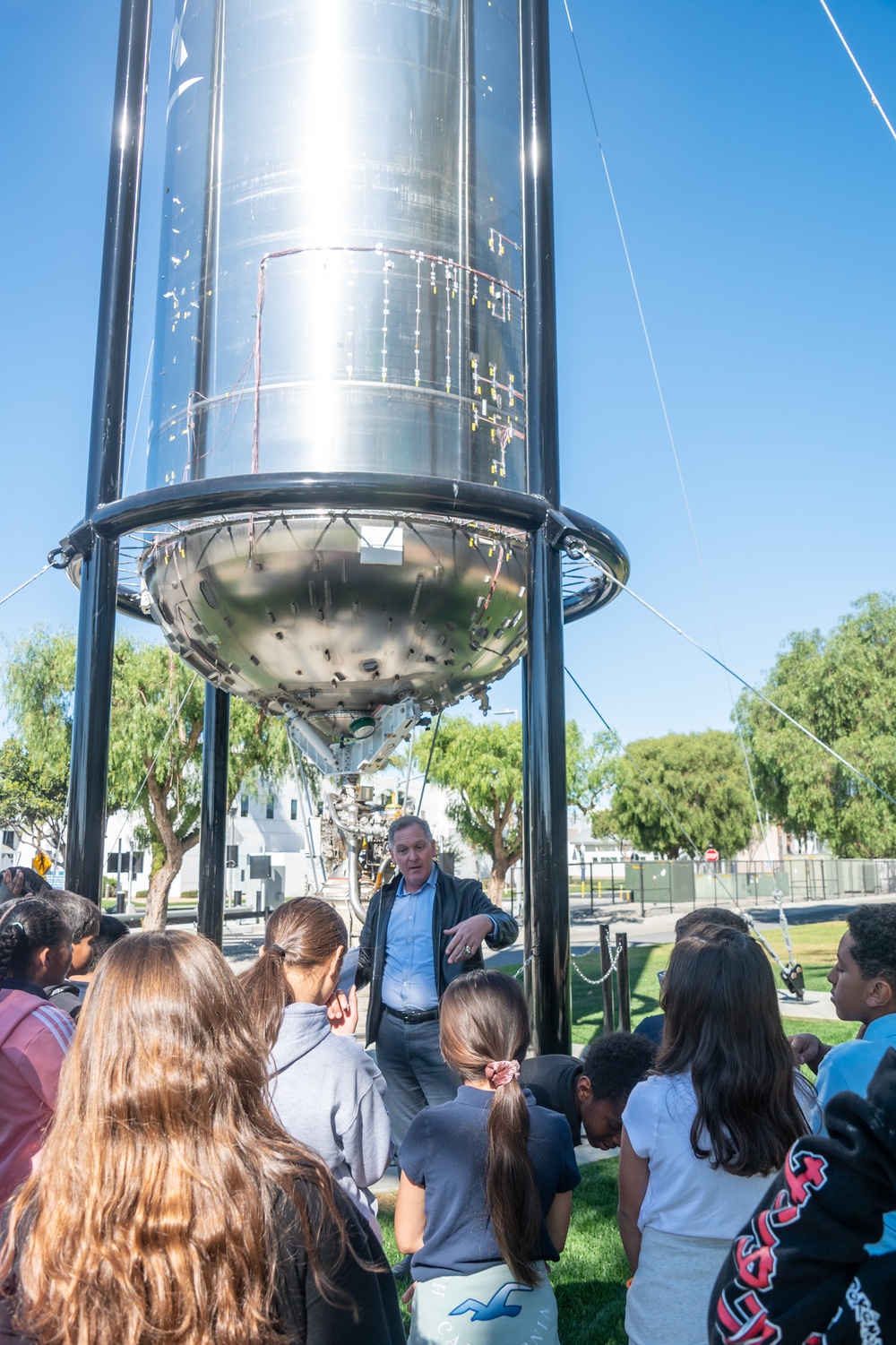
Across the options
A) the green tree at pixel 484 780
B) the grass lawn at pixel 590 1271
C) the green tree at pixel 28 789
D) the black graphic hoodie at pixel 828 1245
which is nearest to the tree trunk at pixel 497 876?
the green tree at pixel 484 780

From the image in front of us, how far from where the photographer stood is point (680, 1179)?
8.12ft

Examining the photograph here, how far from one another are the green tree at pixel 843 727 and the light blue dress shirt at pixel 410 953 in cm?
1916

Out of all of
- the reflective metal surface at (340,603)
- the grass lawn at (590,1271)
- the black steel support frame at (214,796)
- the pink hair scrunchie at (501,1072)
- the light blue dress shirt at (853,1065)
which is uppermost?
the reflective metal surface at (340,603)

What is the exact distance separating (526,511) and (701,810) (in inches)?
1815

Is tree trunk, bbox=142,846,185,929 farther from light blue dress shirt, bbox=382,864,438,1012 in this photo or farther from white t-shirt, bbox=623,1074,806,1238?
white t-shirt, bbox=623,1074,806,1238

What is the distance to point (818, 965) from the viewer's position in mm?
16078

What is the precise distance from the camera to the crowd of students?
1181 mm

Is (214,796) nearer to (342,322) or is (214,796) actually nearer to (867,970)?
(342,322)

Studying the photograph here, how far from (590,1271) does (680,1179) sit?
2515 millimetres

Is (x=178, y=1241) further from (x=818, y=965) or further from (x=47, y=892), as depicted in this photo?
(x=818, y=965)

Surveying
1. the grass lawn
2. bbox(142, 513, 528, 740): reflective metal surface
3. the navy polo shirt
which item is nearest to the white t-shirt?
the navy polo shirt

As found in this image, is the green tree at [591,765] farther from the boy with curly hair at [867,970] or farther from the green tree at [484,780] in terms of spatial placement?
the boy with curly hair at [867,970]

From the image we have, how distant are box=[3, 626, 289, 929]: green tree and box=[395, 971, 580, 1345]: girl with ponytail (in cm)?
2006

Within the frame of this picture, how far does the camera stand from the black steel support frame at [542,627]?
6.84m
